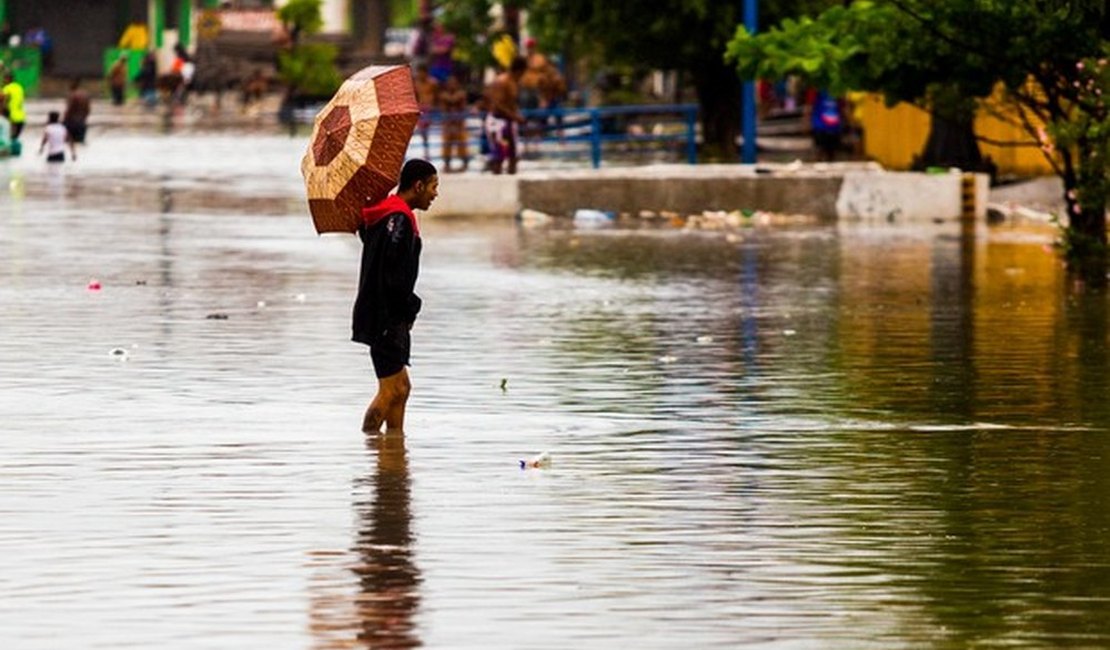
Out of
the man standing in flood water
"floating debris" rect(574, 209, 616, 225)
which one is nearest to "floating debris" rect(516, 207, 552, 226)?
"floating debris" rect(574, 209, 616, 225)

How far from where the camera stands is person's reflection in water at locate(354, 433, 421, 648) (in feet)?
28.5

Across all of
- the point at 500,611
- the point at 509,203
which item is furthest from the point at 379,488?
the point at 509,203

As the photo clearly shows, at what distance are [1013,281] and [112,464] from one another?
12.3 m

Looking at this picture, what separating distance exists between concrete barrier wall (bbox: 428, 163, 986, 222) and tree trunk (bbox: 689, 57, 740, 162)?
11042mm

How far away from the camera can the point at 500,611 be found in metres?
8.96

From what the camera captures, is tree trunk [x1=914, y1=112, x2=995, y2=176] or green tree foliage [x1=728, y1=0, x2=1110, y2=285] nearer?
green tree foliage [x1=728, y1=0, x2=1110, y2=285]

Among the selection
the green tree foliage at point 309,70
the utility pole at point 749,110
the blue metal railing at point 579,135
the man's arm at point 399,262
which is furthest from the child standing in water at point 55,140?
the man's arm at point 399,262

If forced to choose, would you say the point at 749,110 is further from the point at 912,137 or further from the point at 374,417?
the point at 374,417

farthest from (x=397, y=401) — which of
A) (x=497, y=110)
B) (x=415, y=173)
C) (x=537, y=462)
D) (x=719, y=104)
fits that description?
(x=719, y=104)

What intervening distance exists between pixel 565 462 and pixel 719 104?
3212cm

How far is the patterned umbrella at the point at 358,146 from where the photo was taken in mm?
13508

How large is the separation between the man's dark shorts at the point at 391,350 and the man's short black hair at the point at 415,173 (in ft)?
1.98

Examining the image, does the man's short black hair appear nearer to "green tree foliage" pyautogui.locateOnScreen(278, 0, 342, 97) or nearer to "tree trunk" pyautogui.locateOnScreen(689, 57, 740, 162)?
"tree trunk" pyautogui.locateOnScreen(689, 57, 740, 162)

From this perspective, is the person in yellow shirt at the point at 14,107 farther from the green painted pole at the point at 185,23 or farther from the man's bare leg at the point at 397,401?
the green painted pole at the point at 185,23
